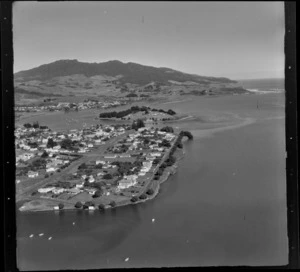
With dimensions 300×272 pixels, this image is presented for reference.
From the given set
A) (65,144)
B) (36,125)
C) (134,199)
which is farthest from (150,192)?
(36,125)

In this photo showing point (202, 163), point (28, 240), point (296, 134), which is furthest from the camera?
point (202, 163)

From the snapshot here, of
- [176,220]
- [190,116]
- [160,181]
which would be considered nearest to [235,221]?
[176,220]

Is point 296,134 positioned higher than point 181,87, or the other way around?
point 181,87

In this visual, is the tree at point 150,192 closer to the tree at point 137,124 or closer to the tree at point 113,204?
the tree at point 113,204

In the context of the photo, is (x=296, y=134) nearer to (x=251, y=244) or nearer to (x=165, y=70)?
(x=251, y=244)

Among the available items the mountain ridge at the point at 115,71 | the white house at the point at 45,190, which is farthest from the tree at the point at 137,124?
the white house at the point at 45,190
